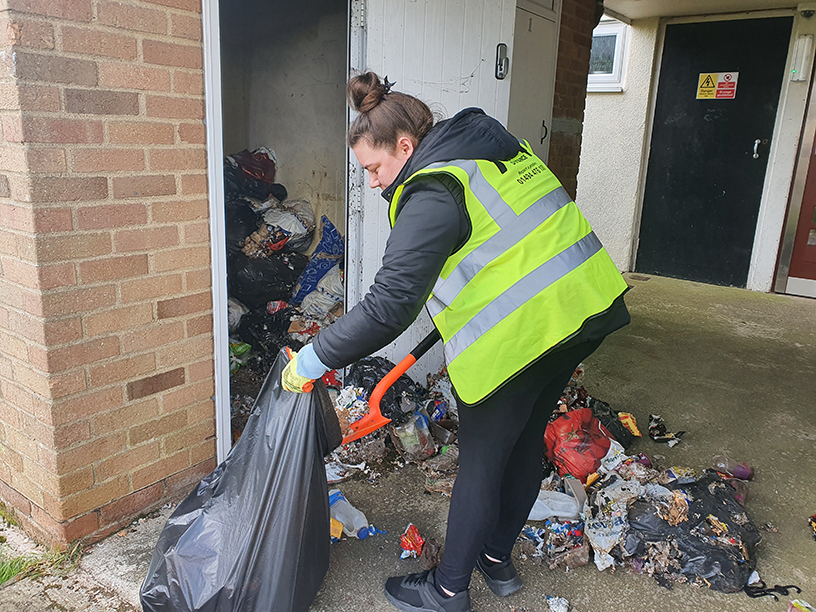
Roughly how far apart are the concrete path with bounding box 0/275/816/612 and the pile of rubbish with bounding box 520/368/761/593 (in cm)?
7

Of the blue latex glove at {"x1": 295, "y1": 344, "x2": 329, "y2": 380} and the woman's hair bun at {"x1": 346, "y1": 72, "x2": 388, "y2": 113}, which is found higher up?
the woman's hair bun at {"x1": 346, "y1": 72, "x2": 388, "y2": 113}

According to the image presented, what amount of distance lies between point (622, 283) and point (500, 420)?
1.81ft

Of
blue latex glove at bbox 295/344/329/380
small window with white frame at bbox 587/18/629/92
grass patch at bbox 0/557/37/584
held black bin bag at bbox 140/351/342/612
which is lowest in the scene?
grass patch at bbox 0/557/37/584

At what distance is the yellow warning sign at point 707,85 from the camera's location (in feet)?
21.5

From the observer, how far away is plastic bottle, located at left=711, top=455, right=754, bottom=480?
2967 millimetres

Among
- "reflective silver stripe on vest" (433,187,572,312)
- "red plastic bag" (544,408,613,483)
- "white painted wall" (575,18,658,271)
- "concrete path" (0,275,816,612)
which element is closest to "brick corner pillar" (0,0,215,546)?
"concrete path" (0,275,816,612)

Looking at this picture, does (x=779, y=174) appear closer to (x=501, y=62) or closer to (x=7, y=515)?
(x=501, y=62)

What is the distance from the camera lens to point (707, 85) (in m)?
6.59

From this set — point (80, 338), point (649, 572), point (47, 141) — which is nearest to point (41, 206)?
point (47, 141)

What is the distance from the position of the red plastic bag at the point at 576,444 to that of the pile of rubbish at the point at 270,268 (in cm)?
179

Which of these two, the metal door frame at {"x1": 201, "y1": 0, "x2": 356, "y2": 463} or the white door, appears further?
the white door

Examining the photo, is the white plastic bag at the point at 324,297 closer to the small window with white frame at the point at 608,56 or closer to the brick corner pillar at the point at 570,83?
the brick corner pillar at the point at 570,83

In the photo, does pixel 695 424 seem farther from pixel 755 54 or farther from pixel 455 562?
pixel 755 54

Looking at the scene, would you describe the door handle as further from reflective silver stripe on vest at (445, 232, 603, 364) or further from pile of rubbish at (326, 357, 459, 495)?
reflective silver stripe on vest at (445, 232, 603, 364)
